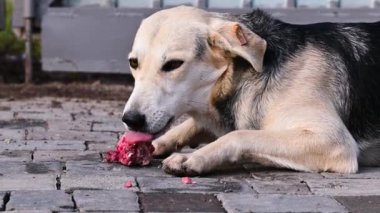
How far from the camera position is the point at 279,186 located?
4.45 m

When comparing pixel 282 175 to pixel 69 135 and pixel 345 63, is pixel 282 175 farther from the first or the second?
pixel 69 135

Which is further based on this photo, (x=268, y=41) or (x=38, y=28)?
(x=38, y=28)

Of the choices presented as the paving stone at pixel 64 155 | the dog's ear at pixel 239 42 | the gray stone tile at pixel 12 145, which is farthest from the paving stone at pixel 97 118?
the dog's ear at pixel 239 42

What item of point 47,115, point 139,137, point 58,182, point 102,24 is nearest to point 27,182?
point 58,182

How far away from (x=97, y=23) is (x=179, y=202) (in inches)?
184

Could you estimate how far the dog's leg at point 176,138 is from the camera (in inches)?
211

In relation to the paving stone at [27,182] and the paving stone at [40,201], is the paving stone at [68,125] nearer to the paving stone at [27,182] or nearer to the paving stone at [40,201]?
the paving stone at [27,182]

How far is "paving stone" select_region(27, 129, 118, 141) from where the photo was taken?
5.98 metres

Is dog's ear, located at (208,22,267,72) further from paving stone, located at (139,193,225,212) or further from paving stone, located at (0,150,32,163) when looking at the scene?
paving stone, located at (0,150,32,163)

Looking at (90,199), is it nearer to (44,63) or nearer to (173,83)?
(173,83)

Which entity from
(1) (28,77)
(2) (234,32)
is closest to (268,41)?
(2) (234,32)

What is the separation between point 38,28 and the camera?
903 centimetres

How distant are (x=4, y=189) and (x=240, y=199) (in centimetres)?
102

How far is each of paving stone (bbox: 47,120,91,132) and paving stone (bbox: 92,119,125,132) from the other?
0.05 meters
